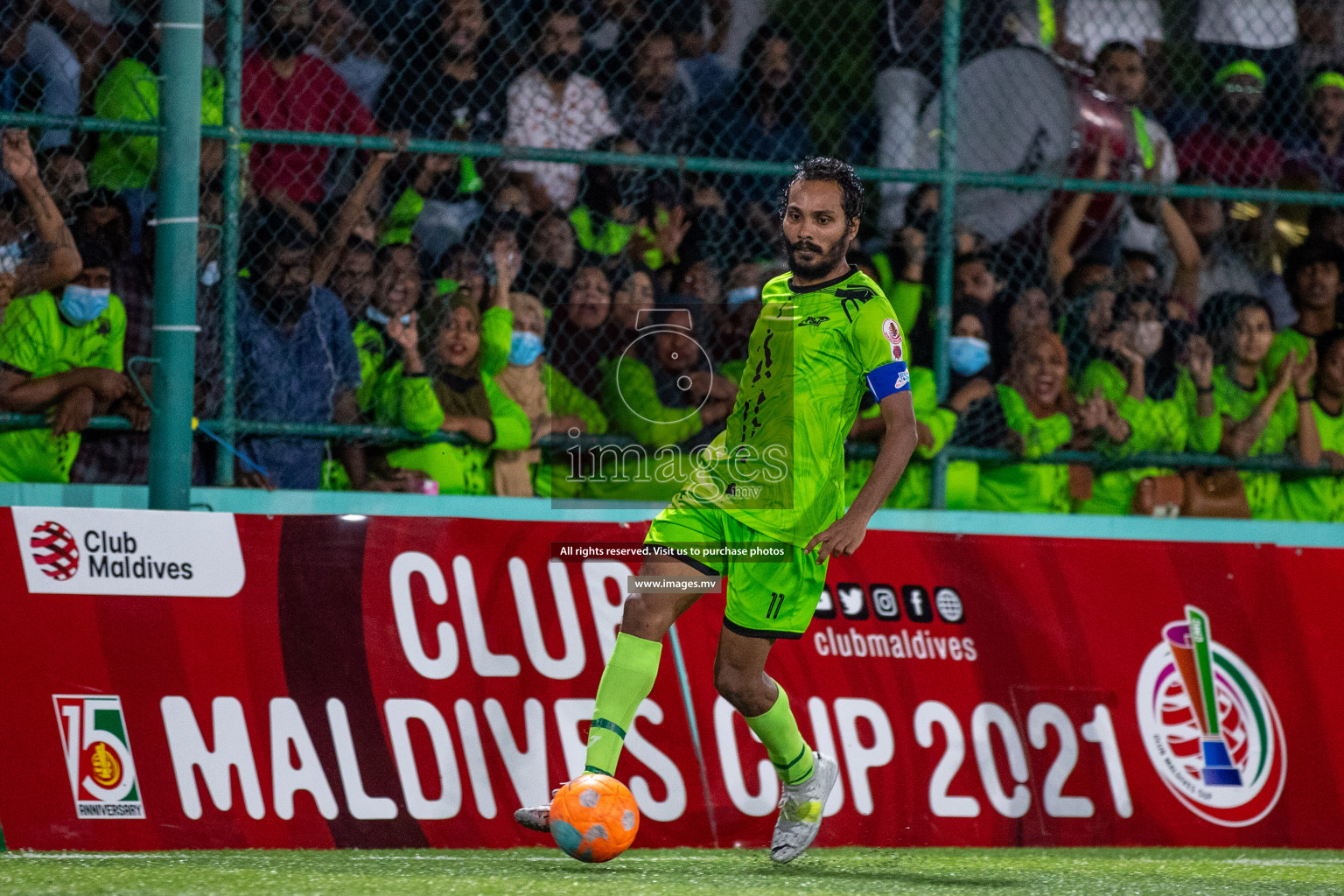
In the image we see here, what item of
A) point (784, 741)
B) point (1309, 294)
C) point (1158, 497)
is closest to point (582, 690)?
point (784, 741)

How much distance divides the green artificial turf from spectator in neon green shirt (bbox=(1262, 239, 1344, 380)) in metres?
2.98

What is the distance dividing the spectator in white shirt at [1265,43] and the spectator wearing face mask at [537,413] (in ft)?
13.0

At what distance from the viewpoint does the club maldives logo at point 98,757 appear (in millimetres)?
5211

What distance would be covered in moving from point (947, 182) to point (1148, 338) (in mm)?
1435

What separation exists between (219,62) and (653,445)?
7.45ft

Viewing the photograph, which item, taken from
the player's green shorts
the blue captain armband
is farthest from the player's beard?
the player's green shorts

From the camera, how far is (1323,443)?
8.04m

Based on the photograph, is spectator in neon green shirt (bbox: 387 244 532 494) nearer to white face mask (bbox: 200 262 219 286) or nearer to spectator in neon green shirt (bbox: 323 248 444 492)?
spectator in neon green shirt (bbox: 323 248 444 492)

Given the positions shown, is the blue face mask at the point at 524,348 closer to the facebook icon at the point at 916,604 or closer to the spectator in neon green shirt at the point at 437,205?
the spectator in neon green shirt at the point at 437,205

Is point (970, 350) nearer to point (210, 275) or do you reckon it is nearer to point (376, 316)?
point (376, 316)

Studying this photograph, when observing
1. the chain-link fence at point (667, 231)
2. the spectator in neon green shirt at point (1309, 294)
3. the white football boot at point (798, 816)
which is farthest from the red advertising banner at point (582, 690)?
the spectator in neon green shirt at point (1309, 294)

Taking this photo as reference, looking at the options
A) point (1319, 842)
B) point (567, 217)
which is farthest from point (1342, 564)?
point (567, 217)

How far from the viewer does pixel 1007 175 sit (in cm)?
726

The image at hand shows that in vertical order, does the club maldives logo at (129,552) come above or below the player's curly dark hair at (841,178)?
below
